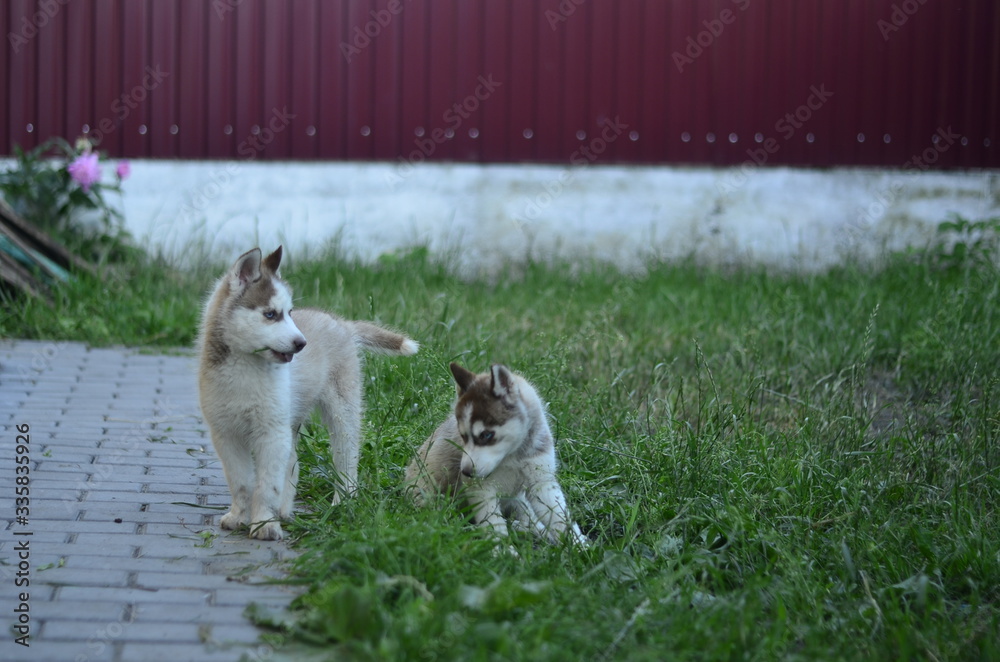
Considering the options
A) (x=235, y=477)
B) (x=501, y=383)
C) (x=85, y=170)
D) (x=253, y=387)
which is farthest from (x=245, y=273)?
(x=85, y=170)

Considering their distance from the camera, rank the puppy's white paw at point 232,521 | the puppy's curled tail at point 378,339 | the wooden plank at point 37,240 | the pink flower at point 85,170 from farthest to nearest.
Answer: the pink flower at point 85,170 → the wooden plank at point 37,240 → the puppy's curled tail at point 378,339 → the puppy's white paw at point 232,521

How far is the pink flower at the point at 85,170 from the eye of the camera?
935cm

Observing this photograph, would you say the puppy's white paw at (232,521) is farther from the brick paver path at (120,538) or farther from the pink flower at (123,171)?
Answer: the pink flower at (123,171)

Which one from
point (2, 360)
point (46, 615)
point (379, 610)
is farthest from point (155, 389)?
point (379, 610)

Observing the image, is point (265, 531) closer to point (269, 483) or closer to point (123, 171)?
point (269, 483)

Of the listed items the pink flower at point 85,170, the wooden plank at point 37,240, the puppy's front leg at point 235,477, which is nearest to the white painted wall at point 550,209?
the pink flower at point 85,170

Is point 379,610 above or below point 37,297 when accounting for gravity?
below

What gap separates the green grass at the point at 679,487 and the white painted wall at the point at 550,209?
1984mm

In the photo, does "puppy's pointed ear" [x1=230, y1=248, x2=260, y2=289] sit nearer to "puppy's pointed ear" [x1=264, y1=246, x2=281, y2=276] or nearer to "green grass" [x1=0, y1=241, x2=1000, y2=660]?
"puppy's pointed ear" [x1=264, y1=246, x2=281, y2=276]

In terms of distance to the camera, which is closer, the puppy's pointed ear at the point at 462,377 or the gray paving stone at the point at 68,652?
the gray paving stone at the point at 68,652

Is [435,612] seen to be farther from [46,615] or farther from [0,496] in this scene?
[0,496]

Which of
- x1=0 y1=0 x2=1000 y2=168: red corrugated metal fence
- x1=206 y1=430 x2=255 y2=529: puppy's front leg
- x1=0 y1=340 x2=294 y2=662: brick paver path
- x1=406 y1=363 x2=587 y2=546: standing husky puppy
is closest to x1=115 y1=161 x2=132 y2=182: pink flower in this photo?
x1=0 y1=0 x2=1000 y2=168: red corrugated metal fence

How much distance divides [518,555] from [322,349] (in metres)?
1.38

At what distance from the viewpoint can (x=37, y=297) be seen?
805 cm
